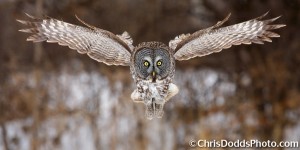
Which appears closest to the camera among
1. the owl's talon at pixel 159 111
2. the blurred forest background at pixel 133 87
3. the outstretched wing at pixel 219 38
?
the owl's talon at pixel 159 111

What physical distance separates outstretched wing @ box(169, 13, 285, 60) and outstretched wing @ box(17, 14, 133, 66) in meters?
0.11

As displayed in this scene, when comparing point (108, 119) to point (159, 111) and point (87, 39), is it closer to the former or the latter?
point (87, 39)

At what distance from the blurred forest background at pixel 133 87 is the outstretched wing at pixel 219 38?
369 centimetres

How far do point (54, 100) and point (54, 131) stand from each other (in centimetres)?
30

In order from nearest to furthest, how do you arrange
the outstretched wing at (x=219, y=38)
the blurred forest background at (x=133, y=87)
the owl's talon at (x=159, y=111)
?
the owl's talon at (x=159, y=111) < the outstretched wing at (x=219, y=38) < the blurred forest background at (x=133, y=87)

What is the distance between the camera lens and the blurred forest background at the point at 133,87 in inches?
221

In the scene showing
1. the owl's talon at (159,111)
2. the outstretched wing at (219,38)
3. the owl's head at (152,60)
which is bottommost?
the owl's talon at (159,111)

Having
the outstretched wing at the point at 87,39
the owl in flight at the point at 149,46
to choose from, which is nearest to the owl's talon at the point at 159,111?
the owl in flight at the point at 149,46

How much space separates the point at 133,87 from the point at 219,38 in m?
3.97

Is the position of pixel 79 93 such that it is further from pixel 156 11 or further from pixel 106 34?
pixel 106 34

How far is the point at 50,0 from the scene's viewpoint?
5.19 meters

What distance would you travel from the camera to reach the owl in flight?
1.46 m

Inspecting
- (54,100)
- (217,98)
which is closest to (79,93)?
(54,100)

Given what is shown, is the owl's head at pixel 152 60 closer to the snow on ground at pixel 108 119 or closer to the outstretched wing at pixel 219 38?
the outstretched wing at pixel 219 38
